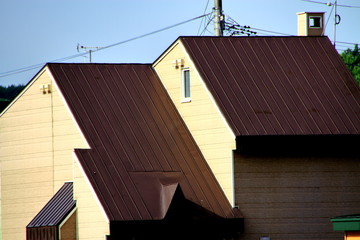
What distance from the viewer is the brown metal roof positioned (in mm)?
38594

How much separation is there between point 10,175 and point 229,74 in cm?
1008

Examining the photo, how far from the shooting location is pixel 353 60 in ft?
314

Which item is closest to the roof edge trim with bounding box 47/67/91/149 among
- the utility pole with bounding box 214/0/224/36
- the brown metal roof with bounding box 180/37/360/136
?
the brown metal roof with bounding box 180/37/360/136

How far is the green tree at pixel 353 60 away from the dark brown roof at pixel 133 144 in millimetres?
50869

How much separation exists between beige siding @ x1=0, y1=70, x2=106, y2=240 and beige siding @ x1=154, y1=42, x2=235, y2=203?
15.3 ft

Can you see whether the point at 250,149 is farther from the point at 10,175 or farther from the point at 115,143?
the point at 10,175

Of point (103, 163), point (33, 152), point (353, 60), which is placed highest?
point (353, 60)

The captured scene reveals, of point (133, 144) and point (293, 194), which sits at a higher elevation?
point (133, 144)

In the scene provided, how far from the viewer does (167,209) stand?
120 ft

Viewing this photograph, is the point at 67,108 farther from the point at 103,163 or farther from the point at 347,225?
the point at 347,225

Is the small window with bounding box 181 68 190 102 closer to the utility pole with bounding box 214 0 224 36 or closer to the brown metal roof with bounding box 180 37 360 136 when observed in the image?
the brown metal roof with bounding box 180 37 360 136

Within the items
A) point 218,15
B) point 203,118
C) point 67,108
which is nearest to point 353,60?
point 218,15

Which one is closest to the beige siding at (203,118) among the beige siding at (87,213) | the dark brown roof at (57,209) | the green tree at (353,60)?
the beige siding at (87,213)

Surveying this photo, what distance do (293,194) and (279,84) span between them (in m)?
4.57
